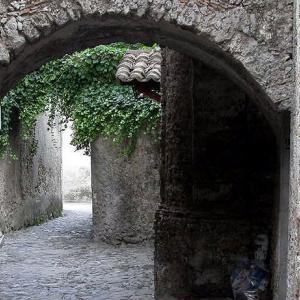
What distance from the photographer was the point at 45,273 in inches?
340

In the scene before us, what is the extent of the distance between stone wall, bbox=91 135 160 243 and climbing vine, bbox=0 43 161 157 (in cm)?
28

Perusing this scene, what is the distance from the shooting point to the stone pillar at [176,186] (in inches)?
257

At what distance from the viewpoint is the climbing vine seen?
11328 mm

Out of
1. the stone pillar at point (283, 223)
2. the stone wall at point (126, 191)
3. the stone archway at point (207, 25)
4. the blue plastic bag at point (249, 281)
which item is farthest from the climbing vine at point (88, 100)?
the stone archway at point (207, 25)

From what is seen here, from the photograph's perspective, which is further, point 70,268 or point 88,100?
point 88,100

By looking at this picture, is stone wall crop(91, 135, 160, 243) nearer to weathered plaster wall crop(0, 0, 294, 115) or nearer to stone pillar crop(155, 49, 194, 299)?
stone pillar crop(155, 49, 194, 299)

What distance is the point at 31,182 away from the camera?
49.2 ft

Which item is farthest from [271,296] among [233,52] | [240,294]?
[233,52]

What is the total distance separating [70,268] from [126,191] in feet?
9.01

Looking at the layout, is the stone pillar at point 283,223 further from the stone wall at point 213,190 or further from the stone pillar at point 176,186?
the stone pillar at point 176,186

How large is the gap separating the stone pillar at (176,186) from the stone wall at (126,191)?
443cm

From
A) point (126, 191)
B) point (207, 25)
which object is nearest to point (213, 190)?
point (207, 25)

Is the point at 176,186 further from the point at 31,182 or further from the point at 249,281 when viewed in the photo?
A: the point at 31,182

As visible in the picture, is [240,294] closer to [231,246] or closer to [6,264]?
[231,246]
